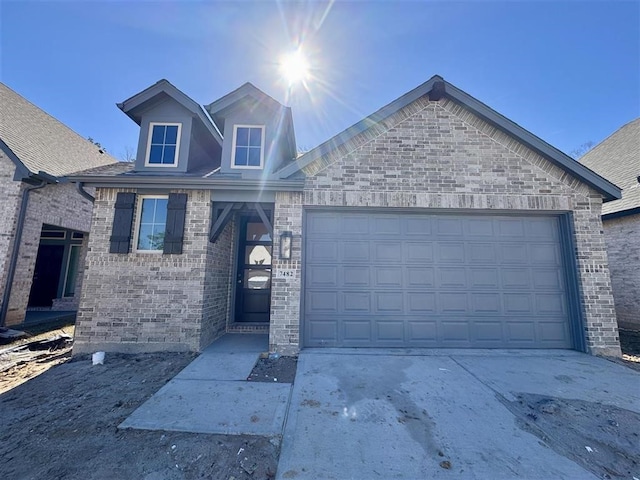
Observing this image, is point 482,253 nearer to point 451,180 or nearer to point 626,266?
point 451,180

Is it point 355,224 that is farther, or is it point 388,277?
point 355,224

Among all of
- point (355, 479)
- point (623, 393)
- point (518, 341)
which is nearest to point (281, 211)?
point (355, 479)

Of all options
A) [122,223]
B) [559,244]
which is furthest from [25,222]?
[559,244]

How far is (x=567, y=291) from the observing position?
579 centimetres

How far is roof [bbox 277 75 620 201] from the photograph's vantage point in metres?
5.71

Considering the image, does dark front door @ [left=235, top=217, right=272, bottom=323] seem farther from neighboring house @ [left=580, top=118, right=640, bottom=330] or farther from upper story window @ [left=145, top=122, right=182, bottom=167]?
neighboring house @ [left=580, top=118, right=640, bottom=330]

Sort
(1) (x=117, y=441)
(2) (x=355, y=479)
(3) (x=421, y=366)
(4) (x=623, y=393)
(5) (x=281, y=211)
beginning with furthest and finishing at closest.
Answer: (5) (x=281, y=211), (3) (x=421, y=366), (4) (x=623, y=393), (1) (x=117, y=441), (2) (x=355, y=479)

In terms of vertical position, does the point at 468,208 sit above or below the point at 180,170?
below

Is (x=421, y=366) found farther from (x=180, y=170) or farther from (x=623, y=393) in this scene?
(x=180, y=170)

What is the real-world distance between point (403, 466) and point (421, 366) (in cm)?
248

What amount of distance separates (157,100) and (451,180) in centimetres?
698

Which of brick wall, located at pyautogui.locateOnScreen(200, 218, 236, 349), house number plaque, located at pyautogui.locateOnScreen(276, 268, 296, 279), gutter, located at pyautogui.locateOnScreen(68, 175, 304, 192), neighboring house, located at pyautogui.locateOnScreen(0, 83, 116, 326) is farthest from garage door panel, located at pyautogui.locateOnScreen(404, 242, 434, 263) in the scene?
neighboring house, located at pyautogui.locateOnScreen(0, 83, 116, 326)

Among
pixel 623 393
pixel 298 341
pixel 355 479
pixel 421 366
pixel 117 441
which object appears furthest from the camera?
pixel 298 341

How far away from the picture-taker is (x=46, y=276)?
396 inches
